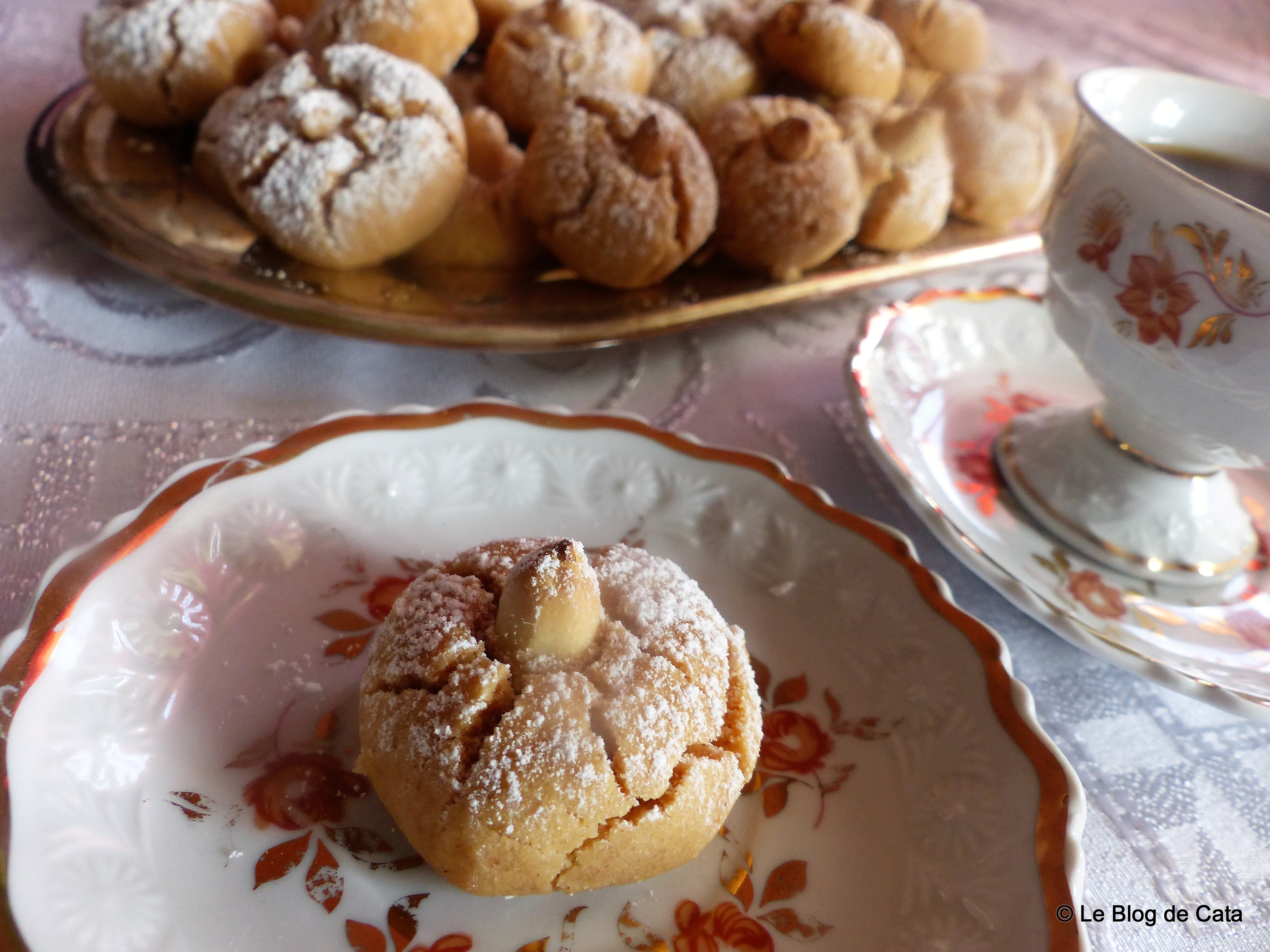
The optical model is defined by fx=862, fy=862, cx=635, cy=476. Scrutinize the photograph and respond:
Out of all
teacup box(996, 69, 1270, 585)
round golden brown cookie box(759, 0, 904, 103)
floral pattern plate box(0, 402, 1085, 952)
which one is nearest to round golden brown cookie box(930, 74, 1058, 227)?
round golden brown cookie box(759, 0, 904, 103)

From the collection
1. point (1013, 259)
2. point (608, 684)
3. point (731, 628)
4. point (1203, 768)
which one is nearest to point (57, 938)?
point (608, 684)

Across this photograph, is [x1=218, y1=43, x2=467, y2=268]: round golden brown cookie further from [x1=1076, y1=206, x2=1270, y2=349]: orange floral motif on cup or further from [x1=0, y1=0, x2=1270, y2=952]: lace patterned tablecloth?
[x1=1076, y1=206, x2=1270, y2=349]: orange floral motif on cup

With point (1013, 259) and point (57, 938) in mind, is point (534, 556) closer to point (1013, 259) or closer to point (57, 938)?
point (57, 938)

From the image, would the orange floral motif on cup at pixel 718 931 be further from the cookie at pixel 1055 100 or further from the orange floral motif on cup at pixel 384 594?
the cookie at pixel 1055 100

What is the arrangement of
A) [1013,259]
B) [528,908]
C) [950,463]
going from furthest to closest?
[1013,259] → [950,463] → [528,908]

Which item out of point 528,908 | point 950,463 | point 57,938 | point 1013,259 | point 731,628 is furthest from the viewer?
point 1013,259

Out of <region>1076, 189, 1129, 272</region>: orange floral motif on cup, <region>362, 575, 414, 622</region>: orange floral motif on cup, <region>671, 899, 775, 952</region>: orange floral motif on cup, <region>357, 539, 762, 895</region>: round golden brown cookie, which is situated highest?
<region>1076, 189, 1129, 272</region>: orange floral motif on cup

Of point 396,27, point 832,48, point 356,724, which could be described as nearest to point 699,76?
point 832,48

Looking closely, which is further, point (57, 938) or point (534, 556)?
point (534, 556)
